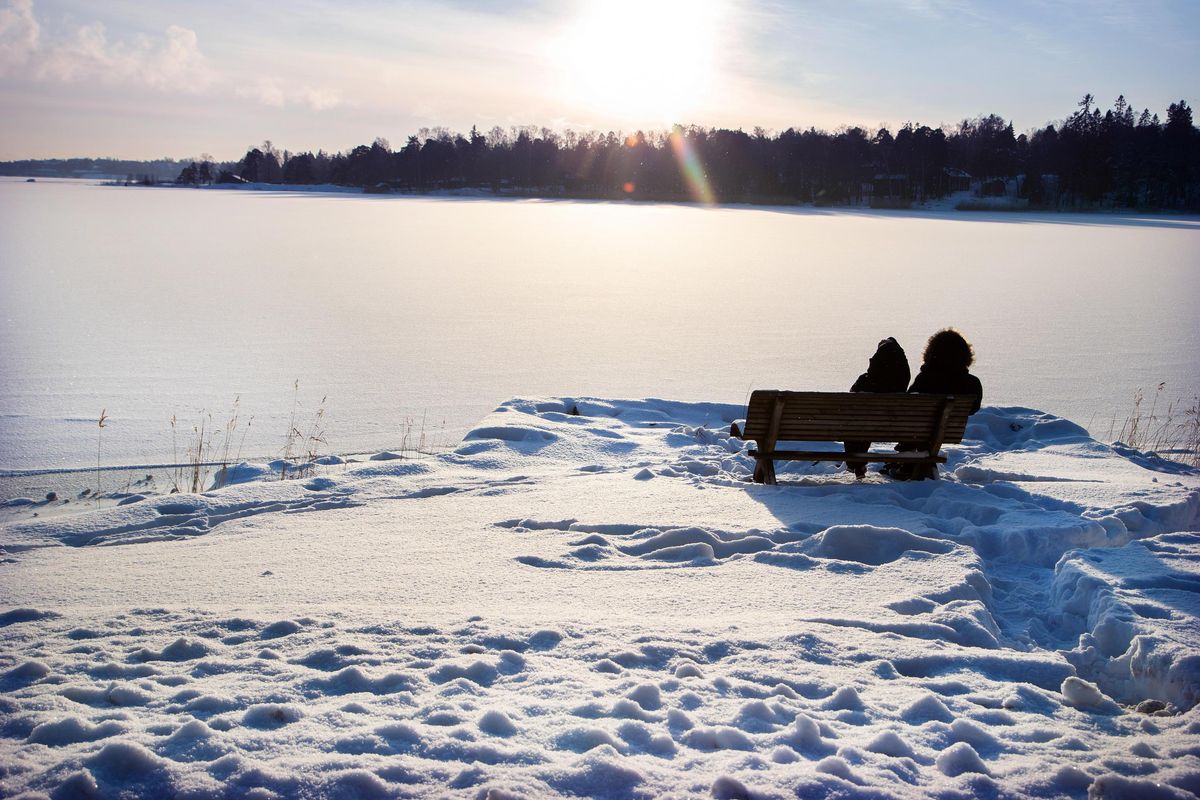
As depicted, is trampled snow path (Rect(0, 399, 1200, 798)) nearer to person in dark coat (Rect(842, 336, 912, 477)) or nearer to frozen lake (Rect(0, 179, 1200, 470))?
person in dark coat (Rect(842, 336, 912, 477))

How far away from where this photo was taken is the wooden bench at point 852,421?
6434 mm

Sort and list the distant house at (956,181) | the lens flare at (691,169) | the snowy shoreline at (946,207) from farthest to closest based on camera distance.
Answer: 1. the lens flare at (691,169)
2. the distant house at (956,181)
3. the snowy shoreline at (946,207)

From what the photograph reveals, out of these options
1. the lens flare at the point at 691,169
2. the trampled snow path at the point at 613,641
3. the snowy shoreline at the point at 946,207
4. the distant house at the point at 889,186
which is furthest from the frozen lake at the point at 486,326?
the lens flare at the point at 691,169

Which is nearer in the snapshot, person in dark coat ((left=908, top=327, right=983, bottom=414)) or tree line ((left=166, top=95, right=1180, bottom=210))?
person in dark coat ((left=908, top=327, right=983, bottom=414))

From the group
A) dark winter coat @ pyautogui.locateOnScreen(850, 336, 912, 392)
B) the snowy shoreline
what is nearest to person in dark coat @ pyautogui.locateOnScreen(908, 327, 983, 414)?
dark winter coat @ pyautogui.locateOnScreen(850, 336, 912, 392)

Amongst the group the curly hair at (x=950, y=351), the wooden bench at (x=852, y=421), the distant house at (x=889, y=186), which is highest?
the distant house at (x=889, y=186)

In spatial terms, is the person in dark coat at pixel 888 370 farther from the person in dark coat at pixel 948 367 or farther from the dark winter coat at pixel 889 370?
the person in dark coat at pixel 948 367

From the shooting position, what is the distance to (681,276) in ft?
81.5

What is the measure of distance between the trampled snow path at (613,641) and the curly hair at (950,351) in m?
1.02

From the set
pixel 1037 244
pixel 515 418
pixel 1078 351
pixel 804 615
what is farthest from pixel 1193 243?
pixel 804 615

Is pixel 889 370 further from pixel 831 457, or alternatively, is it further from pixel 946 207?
pixel 946 207

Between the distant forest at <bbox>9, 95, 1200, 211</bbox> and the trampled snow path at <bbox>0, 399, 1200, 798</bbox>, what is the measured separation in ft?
291

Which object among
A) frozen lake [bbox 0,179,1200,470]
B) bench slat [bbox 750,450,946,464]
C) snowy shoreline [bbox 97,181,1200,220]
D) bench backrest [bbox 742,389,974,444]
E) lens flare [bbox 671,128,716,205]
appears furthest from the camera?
lens flare [bbox 671,128,716,205]

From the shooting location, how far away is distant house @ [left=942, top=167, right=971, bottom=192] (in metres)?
93.9
